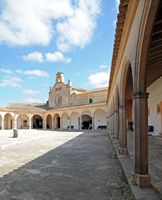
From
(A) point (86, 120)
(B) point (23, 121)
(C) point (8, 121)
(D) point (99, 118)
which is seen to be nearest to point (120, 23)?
(D) point (99, 118)

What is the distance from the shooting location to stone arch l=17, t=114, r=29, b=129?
50.8 metres

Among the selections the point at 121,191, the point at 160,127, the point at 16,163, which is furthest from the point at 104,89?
the point at 121,191

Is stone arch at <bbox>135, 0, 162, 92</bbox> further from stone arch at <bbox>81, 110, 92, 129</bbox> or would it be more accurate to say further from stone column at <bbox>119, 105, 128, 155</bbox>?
stone arch at <bbox>81, 110, 92, 129</bbox>

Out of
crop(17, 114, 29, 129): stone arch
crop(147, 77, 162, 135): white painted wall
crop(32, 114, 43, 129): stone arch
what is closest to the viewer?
crop(147, 77, 162, 135): white painted wall

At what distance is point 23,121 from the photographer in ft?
170

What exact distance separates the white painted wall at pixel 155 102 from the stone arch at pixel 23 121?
36.2m

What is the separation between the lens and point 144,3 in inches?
173

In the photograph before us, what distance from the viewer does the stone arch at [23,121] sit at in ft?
167

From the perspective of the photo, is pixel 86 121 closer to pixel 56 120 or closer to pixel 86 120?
pixel 86 120

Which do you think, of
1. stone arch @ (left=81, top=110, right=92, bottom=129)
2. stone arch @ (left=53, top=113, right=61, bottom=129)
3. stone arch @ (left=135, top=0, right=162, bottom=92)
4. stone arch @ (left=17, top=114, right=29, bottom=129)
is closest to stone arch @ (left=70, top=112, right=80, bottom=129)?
stone arch @ (left=81, top=110, right=92, bottom=129)

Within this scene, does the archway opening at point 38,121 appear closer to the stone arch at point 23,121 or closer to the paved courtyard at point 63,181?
the stone arch at point 23,121

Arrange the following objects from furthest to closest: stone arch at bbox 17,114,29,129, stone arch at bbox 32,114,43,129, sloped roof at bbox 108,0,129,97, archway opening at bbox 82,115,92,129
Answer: stone arch at bbox 32,114,43,129
stone arch at bbox 17,114,29,129
archway opening at bbox 82,115,92,129
sloped roof at bbox 108,0,129,97

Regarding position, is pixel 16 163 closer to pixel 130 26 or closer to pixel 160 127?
pixel 130 26

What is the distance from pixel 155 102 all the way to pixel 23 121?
38.8 metres
